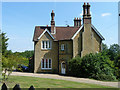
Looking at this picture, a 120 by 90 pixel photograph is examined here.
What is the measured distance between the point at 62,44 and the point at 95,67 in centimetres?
892

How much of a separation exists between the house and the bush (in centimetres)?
382

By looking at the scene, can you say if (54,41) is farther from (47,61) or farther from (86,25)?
(86,25)

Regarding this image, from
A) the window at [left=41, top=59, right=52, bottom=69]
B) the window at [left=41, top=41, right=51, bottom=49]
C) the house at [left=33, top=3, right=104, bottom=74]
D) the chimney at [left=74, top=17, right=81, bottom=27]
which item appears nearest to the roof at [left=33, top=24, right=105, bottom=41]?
the house at [left=33, top=3, right=104, bottom=74]

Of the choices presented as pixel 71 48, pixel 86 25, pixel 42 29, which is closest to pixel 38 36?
pixel 42 29

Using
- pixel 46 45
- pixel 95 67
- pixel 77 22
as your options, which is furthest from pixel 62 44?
pixel 95 67

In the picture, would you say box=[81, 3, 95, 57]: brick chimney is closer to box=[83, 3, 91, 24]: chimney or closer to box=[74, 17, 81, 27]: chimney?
box=[83, 3, 91, 24]: chimney

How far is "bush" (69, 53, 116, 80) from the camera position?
21453mm

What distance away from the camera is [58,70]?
29391mm

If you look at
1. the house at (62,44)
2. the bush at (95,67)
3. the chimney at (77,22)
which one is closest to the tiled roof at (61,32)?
the house at (62,44)

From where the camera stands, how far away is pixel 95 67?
21797mm

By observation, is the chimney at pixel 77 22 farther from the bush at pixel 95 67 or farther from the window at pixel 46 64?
the bush at pixel 95 67

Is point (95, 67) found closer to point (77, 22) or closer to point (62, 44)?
point (62, 44)

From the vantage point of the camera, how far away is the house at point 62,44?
91.8 feet

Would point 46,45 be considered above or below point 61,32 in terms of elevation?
below
